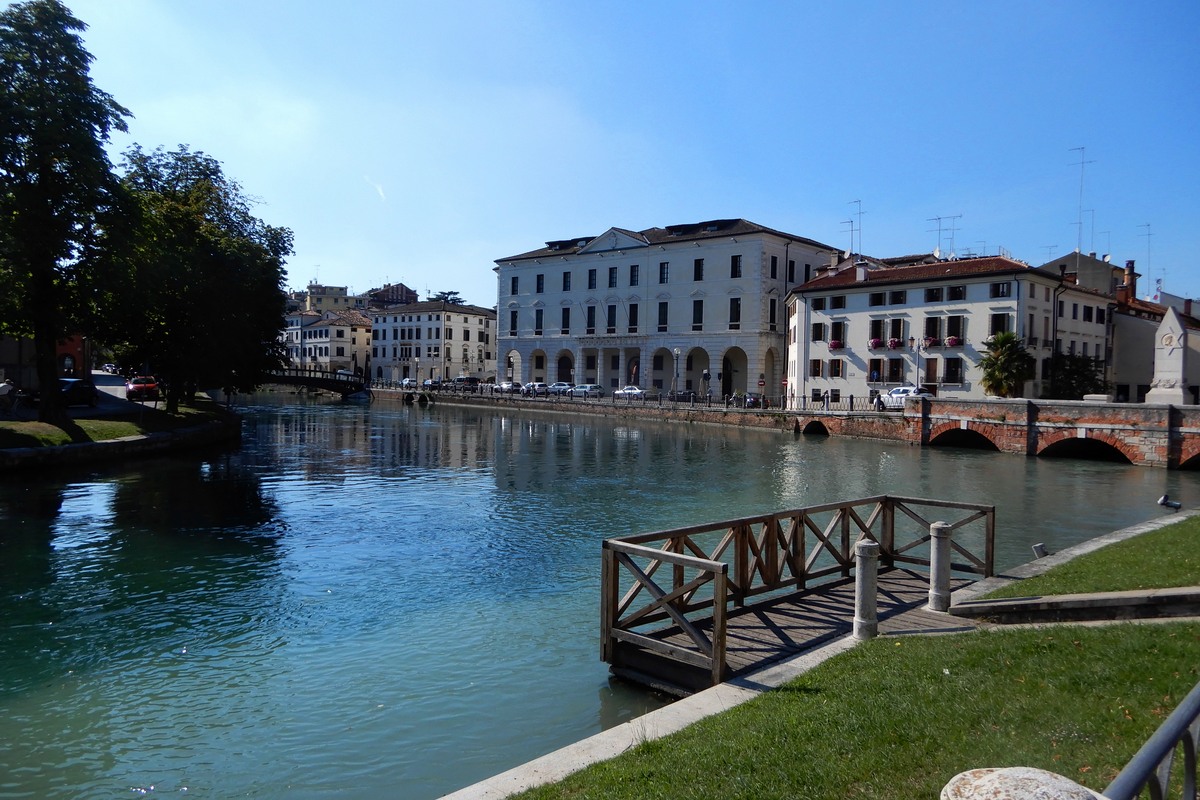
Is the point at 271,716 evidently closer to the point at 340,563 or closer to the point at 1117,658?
the point at 340,563

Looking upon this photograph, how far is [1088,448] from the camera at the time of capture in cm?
4303

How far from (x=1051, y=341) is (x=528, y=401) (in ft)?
143

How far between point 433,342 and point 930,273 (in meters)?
76.9

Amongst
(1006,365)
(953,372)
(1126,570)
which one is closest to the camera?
(1126,570)

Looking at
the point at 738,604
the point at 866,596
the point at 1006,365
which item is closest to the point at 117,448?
the point at 738,604

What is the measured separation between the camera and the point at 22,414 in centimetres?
3438

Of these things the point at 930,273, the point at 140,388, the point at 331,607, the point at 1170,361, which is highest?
the point at 930,273

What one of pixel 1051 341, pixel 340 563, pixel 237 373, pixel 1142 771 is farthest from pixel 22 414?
pixel 1051 341

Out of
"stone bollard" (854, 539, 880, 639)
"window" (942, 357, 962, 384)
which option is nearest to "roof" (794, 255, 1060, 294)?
"window" (942, 357, 962, 384)

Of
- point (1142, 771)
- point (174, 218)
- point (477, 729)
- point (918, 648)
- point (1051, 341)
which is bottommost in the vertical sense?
point (477, 729)

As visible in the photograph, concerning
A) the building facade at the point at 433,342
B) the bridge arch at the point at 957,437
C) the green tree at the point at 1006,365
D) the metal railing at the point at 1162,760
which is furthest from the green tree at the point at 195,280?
the building facade at the point at 433,342

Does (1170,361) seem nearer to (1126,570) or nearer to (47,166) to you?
(1126,570)

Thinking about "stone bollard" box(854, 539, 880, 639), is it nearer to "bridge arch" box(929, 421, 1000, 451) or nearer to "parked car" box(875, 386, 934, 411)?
"bridge arch" box(929, 421, 1000, 451)

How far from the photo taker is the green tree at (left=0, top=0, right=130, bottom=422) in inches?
991
